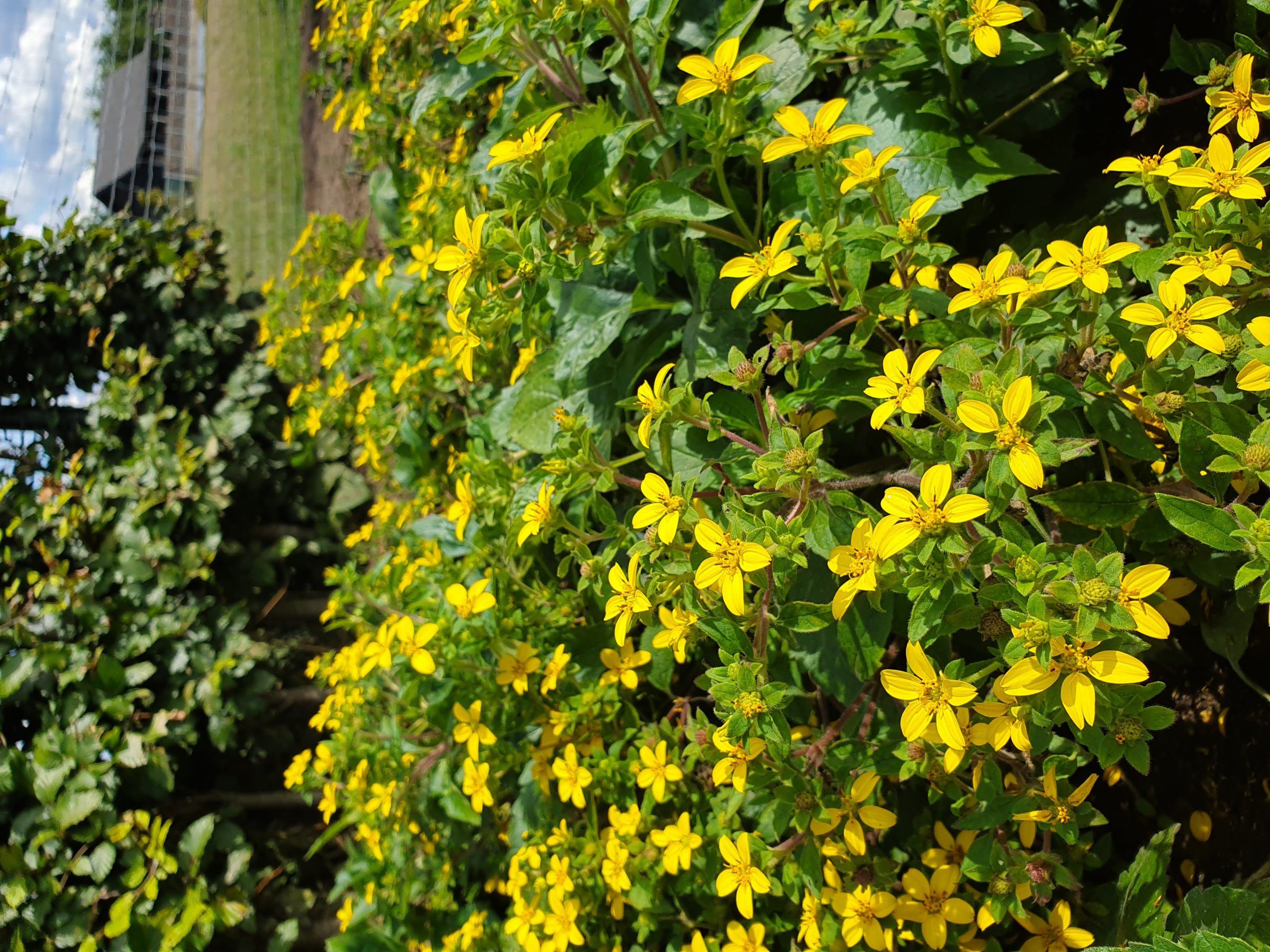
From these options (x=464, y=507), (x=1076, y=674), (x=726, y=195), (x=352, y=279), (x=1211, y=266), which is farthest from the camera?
(x=352, y=279)

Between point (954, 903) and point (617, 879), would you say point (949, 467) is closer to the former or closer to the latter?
point (954, 903)

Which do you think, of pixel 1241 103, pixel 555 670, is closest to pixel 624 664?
pixel 555 670

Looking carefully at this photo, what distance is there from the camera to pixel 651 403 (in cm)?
115

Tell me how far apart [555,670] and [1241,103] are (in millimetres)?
1322

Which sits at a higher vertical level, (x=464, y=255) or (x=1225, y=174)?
(x=464, y=255)

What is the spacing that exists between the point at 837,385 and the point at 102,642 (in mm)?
2872

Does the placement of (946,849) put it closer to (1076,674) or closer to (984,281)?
(1076,674)

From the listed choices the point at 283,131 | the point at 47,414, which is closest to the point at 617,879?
the point at 47,414

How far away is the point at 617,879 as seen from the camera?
5.04 feet

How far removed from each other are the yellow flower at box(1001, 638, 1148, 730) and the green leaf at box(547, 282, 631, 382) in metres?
0.91

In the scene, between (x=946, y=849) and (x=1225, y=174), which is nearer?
(x=1225, y=174)

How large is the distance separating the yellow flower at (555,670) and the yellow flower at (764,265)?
2.46 feet

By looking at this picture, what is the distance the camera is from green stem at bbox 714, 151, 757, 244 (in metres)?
1.31

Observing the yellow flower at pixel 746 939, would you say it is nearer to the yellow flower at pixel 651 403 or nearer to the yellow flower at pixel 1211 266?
the yellow flower at pixel 651 403
